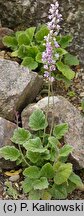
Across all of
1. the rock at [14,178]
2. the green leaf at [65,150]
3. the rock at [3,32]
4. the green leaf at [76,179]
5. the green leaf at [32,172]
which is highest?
the rock at [3,32]

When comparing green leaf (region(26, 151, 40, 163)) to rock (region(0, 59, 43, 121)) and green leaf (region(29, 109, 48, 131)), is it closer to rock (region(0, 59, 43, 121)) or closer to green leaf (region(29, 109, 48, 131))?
green leaf (region(29, 109, 48, 131))

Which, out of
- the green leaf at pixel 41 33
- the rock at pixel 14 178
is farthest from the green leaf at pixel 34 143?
the green leaf at pixel 41 33

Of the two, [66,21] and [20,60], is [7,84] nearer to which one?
[20,60]

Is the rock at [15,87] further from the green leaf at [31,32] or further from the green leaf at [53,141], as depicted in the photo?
the green leaf at [53,141]

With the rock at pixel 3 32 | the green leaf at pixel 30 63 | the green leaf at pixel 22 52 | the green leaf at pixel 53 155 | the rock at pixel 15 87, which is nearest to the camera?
the green leaf at pixel 53 155

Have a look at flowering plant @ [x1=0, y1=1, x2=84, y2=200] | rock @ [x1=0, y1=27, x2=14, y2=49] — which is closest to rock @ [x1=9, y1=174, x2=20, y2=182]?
flowering plant @ [x1=0, y1=1, x2=84, y2=200]

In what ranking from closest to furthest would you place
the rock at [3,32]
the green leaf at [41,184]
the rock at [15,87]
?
the green leaf at [41,184]
the rock at [15,87]
the rock at [3,32]
